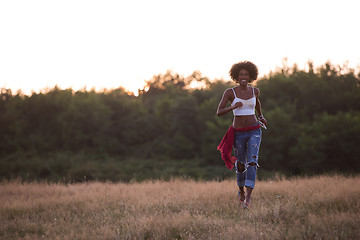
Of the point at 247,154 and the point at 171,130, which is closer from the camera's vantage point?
the point at 247,154

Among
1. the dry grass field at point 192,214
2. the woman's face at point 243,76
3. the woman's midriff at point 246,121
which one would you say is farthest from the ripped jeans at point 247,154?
the woman's face at point 243,76

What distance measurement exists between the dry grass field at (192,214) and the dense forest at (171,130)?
98.0 ft

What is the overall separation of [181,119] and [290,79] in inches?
641

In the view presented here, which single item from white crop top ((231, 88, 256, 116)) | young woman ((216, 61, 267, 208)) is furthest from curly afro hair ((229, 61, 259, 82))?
white crop top ((231, 88, 256, 116))

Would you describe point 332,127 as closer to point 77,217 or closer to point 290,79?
point 290,79

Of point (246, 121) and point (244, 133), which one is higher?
point (246, 121)

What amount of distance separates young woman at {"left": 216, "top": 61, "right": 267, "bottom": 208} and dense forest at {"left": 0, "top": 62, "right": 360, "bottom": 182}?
30.6m

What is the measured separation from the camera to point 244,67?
605 centimetres

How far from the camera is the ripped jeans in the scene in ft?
18.7

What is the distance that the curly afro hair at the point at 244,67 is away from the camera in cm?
605

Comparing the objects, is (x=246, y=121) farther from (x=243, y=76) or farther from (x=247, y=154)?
(x=243, y=76)

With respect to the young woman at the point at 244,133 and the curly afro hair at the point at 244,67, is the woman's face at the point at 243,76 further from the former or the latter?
the curly afro hair at the point at 244,67

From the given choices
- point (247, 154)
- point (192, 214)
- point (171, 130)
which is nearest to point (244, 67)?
point (247, 154)

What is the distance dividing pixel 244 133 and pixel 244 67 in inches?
46.6
